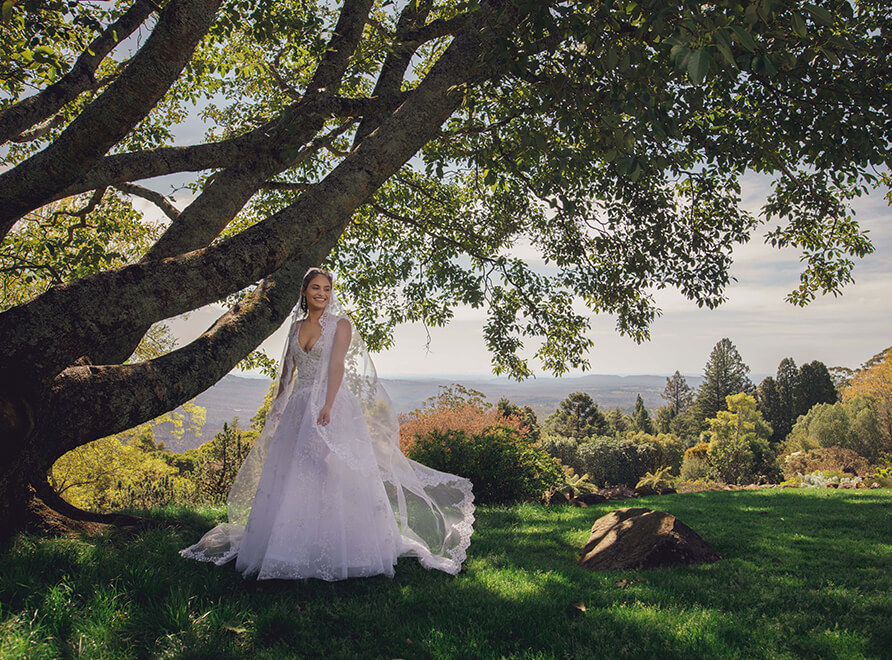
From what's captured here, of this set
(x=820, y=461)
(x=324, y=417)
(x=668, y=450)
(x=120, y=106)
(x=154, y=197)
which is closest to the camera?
(x=120, y=106)

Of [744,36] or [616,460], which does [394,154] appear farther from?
[616,460]

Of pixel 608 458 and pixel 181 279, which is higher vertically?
pixel 181 279

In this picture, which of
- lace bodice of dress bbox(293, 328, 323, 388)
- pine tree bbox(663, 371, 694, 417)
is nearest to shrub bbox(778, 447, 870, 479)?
lace bodice of dress bbox(293, 328, 323, 388)

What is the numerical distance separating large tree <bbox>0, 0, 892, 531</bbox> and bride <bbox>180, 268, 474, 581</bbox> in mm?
814

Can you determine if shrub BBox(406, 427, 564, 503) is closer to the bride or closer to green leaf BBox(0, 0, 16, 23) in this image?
the bride

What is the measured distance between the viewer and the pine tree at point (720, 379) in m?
69.2

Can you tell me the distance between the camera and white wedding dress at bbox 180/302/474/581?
14.3ft

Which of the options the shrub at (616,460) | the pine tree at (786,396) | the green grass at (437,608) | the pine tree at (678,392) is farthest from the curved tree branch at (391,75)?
the pine tree at (678,392)

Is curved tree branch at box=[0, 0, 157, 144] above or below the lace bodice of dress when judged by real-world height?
above

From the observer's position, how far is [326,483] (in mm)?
4590

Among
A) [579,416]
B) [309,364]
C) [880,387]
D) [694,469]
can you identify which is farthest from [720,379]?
[309,364]

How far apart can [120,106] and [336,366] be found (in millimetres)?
2733

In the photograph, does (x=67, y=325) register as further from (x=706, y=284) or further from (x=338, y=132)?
(x=706, y=284)

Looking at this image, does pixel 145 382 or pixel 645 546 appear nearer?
pixel 145 382
